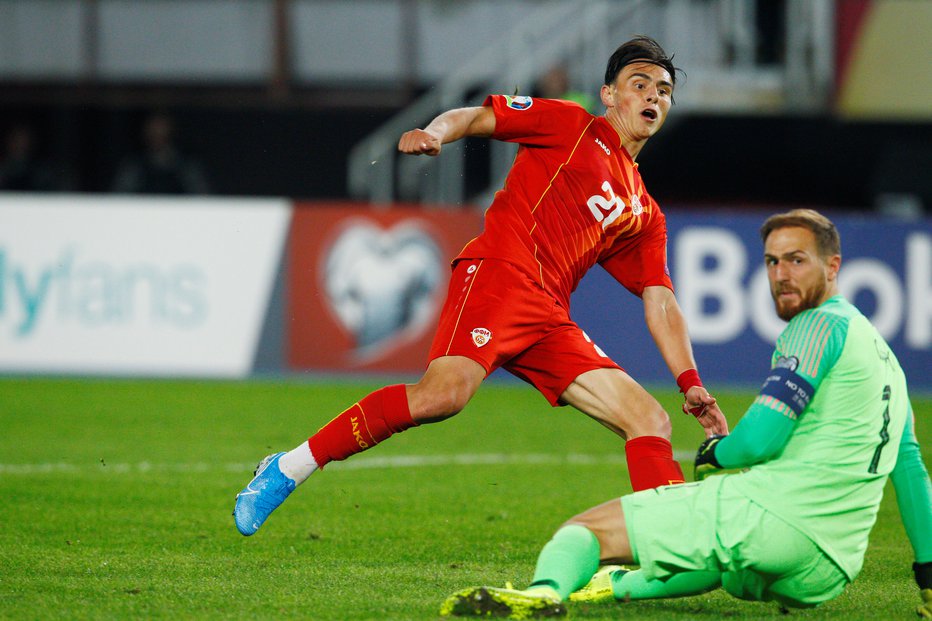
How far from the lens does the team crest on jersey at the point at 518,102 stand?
564cm

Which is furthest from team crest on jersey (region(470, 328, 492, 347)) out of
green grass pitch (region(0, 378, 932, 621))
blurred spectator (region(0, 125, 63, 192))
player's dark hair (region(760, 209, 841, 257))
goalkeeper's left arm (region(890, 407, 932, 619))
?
blurred spectator (region(0, 125, 63, 192))

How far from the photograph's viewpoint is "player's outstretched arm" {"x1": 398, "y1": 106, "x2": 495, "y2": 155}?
4977mm

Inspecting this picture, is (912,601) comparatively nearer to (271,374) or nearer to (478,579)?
(478,579)

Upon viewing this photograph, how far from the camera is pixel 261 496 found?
544 centimetres

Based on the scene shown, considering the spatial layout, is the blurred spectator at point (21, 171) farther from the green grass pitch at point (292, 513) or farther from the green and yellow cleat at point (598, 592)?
the green and yellow cleat at point (598, 592)

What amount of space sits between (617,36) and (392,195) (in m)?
3.41

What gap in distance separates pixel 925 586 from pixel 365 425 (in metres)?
2.11

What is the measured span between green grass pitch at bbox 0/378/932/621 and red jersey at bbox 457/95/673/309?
127cm

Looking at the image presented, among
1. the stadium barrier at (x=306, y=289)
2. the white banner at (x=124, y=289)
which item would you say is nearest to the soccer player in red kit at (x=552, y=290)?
the stadium barrier at (x=306, y=289)

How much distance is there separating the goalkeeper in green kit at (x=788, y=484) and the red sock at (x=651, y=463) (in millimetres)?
814

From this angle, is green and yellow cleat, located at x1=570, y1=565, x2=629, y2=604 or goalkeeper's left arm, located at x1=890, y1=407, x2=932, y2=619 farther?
green and yellow cleat, located at x1=570, y1=565, x2=629, y2=604

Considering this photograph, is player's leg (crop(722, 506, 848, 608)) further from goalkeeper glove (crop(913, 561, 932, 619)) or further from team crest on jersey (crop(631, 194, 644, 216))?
team crest on jersey (crop(631, 194, 644, 216))

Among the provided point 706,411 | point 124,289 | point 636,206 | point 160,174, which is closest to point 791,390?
point 706,411

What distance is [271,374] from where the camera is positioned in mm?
14188
